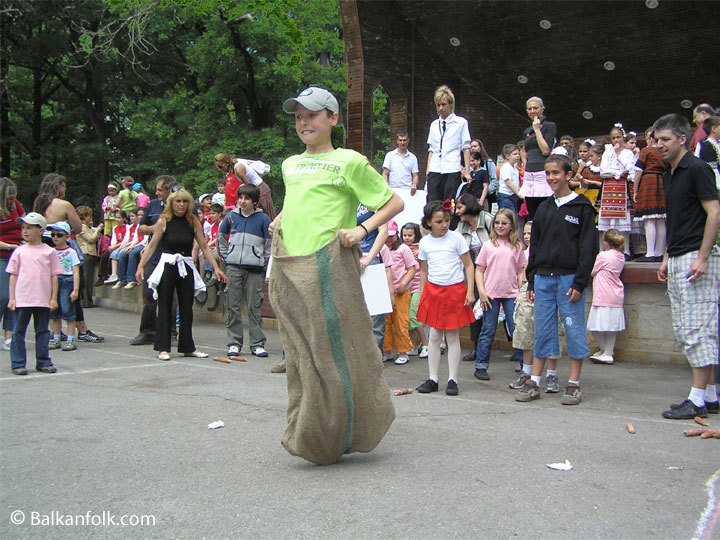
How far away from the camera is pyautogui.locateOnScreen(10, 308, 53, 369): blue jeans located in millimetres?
7711

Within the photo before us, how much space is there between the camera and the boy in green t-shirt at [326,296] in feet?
13.6

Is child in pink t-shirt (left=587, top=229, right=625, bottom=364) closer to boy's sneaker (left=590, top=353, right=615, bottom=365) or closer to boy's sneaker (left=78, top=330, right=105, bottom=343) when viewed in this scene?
boy's sneaker (left=590, top=353, right=615, bottom=365)

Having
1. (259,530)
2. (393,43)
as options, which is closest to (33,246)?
(259,530)

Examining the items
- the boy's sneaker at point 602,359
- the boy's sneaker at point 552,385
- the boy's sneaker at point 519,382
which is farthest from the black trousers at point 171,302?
the boy's sneaker at point 602,359

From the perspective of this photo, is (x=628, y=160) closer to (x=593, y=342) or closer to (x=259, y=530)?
(x=593, y=342)

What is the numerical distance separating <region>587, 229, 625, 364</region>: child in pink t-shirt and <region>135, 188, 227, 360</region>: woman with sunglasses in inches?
188

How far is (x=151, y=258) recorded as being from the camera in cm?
1034

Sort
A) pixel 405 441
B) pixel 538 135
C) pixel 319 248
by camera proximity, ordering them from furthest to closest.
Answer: pixel 538 135, pixel 405 441, pixel 319 248

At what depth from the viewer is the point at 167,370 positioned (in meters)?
8.16

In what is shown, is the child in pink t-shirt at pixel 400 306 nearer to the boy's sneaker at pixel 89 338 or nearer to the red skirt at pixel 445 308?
the red skirt at pixel 445 308

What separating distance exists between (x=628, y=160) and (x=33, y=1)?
25303mm

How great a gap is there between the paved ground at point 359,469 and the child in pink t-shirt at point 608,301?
1332 millimetres

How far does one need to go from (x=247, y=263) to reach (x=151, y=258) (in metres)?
1.85

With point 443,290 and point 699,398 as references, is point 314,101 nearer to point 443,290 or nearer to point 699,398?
point 443,290
